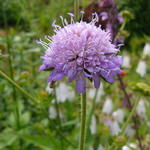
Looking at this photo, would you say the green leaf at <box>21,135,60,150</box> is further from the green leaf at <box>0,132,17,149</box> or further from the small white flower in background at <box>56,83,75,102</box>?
the small white flower in background at <box>56,83,75,102</box>

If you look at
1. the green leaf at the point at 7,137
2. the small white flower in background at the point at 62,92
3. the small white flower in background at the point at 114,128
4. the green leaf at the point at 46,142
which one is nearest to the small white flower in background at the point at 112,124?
the small white flower in background at the point at 114,128

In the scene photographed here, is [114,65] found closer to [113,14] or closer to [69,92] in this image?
[113,14]

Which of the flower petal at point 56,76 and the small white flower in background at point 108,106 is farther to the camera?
the small white flower in background at point 108,106

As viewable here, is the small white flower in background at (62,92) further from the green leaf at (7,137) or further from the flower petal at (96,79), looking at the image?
the flower petal at (96,79)

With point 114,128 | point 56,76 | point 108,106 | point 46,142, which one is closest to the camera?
point 56,76

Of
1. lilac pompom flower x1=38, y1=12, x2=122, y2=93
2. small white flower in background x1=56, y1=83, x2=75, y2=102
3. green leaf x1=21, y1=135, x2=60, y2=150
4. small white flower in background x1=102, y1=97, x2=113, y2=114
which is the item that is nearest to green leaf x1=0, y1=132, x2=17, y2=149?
green leaf x1=21, y1=135, x2=60, y2=150

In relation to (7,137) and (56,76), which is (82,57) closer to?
(56,76)

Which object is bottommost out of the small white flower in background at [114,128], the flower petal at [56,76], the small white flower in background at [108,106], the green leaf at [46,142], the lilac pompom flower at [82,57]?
the small white flower in background at [114,128]


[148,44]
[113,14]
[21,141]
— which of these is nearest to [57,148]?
[21,141]

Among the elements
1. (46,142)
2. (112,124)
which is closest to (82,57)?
(46,142)
